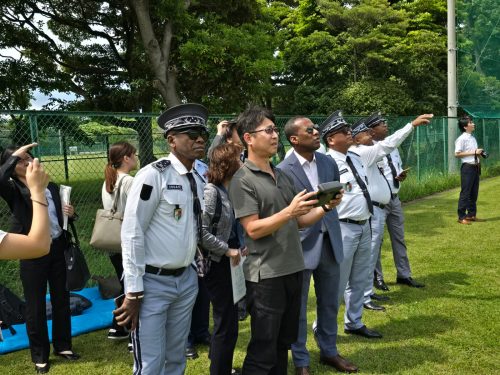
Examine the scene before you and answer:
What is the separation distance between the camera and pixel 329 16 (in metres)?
22.6

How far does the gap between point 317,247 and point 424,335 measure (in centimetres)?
172

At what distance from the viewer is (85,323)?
525 cm

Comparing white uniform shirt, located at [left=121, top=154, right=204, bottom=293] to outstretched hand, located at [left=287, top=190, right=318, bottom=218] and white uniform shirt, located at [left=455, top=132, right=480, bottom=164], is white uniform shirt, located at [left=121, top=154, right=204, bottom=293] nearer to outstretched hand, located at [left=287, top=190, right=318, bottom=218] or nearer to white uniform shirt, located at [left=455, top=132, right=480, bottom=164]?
outstretched hand, located at [left=287, top=190, right=318, bottom=218]

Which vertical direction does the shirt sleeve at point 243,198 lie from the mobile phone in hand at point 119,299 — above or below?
above

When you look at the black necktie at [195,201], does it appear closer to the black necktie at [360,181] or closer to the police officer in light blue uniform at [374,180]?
the black necktie at [360,181]

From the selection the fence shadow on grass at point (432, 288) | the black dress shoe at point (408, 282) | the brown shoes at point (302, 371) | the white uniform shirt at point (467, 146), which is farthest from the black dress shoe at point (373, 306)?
the white uniform shirt at point (467, 146)

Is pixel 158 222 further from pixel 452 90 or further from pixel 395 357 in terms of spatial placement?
pixel 452 90

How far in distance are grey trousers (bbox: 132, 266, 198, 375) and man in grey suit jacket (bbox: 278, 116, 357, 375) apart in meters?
1.15

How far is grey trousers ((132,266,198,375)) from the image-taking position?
283 cm

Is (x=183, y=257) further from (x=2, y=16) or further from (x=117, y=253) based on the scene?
(x=2, y=16)

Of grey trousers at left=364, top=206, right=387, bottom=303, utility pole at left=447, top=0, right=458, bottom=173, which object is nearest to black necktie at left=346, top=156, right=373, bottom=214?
grey trousers at left=364, top=206, right=387, bottom=303

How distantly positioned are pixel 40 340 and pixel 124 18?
11477 mm

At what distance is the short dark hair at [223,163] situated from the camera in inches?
149

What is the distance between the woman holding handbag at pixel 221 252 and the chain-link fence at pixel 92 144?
2708 millimetres
